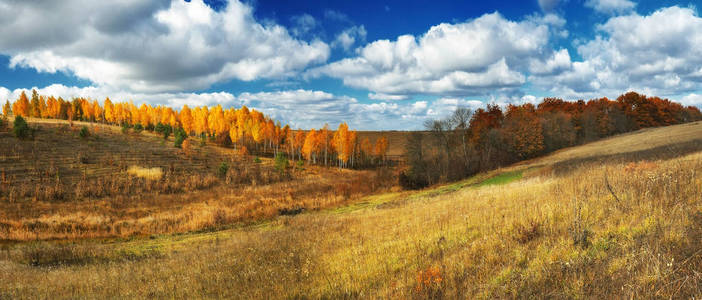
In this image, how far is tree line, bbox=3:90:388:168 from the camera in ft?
313

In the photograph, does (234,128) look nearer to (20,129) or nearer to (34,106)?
(20,129)

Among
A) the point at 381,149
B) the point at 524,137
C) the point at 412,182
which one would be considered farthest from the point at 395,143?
the point at 412,182

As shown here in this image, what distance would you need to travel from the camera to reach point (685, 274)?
4.48 m

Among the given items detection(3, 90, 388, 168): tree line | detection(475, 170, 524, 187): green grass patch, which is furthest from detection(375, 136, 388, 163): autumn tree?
detection(475, 170, 524, 187): green grass patch

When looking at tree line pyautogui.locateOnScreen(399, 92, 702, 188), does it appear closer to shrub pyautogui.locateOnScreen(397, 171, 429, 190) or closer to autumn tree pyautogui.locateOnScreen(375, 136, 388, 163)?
shrub pyautogui.locateOnScreen(397, 171, 429, 190)

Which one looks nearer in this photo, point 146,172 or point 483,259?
point 483,259

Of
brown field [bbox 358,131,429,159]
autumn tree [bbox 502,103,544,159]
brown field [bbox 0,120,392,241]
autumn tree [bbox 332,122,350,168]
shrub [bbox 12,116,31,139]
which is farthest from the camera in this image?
brown field [bbox 358,131,429,159]

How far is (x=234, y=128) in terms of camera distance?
102 m

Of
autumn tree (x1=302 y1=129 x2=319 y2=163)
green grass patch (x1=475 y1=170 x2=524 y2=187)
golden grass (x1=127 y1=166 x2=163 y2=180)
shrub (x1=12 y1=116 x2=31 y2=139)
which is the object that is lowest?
golden grass (x1=127 y1=166 x2=163 y2=180)

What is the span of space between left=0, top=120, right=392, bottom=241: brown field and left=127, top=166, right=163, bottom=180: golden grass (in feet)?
0.53

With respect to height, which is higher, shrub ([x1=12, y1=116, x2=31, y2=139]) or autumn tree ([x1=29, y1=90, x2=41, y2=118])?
autumn tree ([x1=29, y1=90, x2=41, y2=118])

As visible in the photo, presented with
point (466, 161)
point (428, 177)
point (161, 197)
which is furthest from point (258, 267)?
point (466, 161)

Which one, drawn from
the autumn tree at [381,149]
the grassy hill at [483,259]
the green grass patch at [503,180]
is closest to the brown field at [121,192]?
the grassy hill at [483,259]

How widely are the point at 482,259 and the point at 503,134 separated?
63.2m
